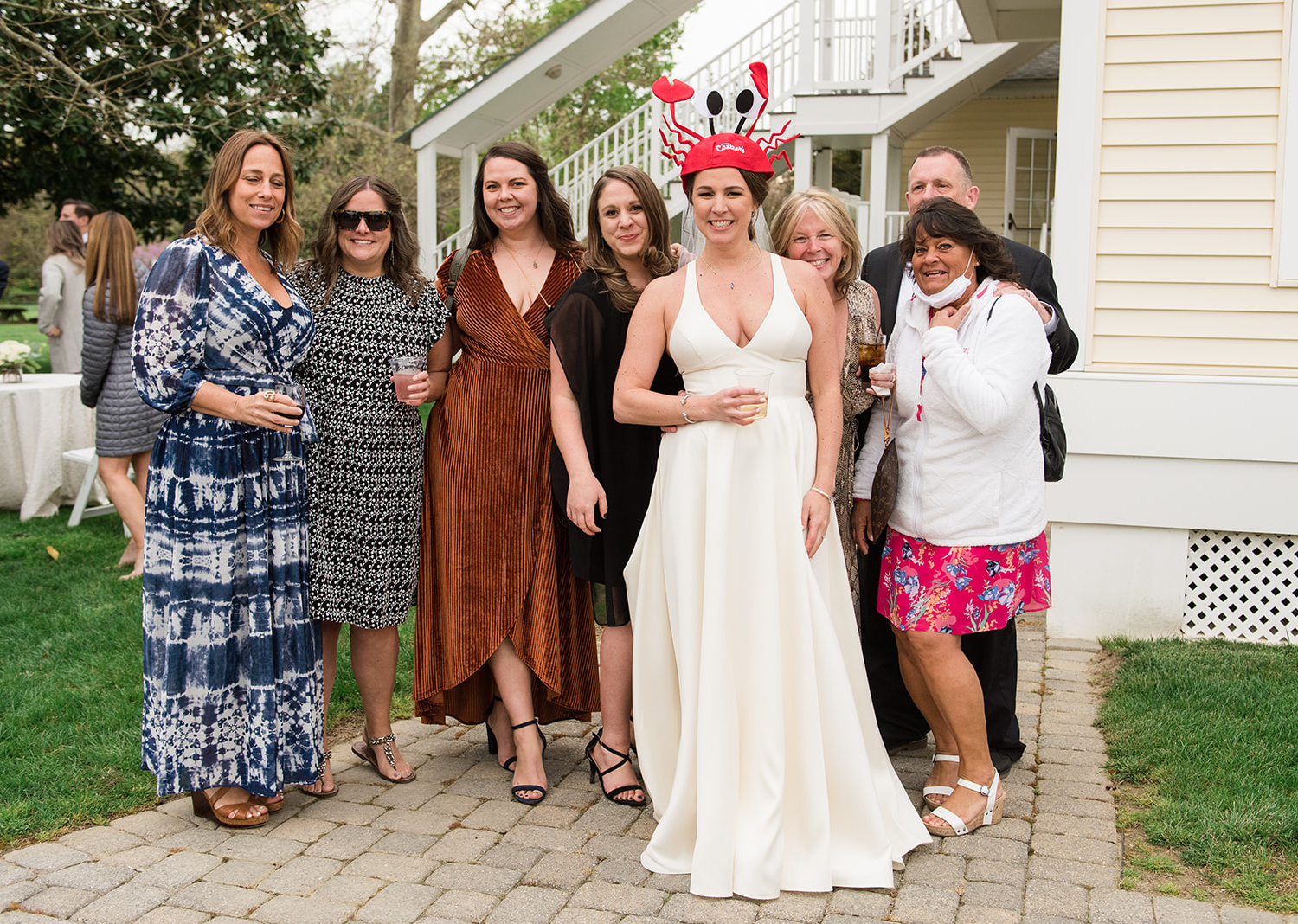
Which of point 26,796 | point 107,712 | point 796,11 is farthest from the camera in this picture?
point 796,11

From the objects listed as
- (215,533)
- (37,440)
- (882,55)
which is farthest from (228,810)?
(882,55)

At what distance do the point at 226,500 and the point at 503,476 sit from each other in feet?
2.83

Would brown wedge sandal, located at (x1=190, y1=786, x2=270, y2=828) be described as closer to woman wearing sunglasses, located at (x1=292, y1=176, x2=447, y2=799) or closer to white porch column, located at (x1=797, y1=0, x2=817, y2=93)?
woman wearing sunglasses, located at (x1=292, y1=176, x2=447, y2=799)

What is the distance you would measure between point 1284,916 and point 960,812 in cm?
87

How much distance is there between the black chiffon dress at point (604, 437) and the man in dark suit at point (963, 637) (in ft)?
2.42

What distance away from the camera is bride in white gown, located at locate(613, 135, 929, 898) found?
3.05 m

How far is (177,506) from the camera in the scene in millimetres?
3281

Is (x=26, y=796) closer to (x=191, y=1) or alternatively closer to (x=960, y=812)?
(x=960, y=812)

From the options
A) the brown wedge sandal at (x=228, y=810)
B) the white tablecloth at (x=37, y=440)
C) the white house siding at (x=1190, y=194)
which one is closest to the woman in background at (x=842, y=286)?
the brown wedge sandal at (x=228, y=810)

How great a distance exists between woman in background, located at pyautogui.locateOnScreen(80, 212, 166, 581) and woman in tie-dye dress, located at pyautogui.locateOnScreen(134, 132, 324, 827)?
3627mm

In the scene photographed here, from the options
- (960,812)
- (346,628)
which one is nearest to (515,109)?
(346,628)

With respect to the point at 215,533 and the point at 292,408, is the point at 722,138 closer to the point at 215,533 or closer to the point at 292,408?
the point at 292,408

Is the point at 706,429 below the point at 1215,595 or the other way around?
the other way around

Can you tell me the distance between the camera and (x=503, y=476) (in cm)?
368
